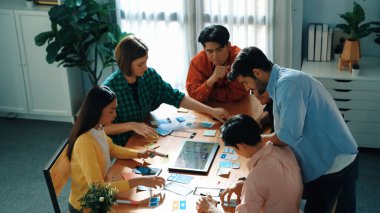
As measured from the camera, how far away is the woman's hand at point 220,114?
3.37m

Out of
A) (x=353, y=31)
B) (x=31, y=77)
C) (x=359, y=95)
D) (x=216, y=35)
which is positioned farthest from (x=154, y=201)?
(x=31, y=77)

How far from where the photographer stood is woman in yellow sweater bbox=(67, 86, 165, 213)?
8.64 ft

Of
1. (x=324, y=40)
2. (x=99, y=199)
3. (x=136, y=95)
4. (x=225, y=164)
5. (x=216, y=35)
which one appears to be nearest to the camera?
(x=99, y=199)

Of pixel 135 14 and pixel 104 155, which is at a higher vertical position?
pixel 135 14

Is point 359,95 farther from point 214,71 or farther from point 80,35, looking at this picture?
point 80,35

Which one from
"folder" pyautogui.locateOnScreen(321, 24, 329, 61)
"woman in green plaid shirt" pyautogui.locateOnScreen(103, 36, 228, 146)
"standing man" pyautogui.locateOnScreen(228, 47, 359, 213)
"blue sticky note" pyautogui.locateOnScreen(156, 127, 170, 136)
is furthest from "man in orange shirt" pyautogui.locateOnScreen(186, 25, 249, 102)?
"folder" pyautogui.locateOnScreen(321, 24, 329, 61)

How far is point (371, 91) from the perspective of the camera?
14.2 ft

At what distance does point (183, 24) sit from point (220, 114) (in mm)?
1835

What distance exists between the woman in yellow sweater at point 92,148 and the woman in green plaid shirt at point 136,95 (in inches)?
15.1

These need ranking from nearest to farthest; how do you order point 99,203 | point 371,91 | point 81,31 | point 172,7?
point 99,203, point 371,91, point 81,31, point 172,7

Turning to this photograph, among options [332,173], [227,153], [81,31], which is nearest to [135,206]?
[227,153]

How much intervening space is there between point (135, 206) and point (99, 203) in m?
0.27

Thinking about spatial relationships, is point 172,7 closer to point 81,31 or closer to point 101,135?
point 81,31

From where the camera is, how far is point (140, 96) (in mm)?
3373
